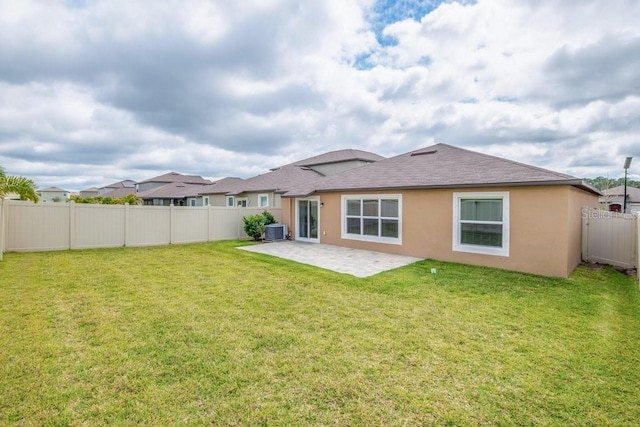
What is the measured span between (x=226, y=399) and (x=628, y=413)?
3.83 meters

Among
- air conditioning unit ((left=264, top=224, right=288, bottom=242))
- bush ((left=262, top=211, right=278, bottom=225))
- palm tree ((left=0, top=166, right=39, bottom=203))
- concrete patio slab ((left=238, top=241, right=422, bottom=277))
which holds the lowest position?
concrete patio slab ((left=238, top=241, right=422, bottom=277))

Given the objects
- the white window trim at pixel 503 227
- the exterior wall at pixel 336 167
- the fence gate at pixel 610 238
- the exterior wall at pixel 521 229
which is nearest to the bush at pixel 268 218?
the exterior wall at pixel 521 229

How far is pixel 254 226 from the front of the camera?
16109 mm

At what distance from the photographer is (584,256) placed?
11102mm

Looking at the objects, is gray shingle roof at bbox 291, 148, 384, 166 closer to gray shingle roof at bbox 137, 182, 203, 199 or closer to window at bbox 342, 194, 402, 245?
window at bbox 342, 194, 402, 245

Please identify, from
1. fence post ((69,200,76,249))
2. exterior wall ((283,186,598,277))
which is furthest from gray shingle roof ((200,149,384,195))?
fence post ((69,200,76,249))

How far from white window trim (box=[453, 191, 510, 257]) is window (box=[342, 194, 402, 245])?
2051 millimetres

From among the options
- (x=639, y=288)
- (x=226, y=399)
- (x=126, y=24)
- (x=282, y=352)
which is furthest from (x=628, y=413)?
(x=126, y=24)

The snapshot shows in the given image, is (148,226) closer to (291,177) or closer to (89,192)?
(291,177)

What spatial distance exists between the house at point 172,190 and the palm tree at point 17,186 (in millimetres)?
21576

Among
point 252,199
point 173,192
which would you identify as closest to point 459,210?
point 252,199

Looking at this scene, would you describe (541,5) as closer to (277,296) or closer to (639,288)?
(639,288)

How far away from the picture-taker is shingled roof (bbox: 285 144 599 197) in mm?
9000

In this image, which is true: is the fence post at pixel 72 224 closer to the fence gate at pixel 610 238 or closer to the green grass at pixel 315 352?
the green grass at pixel 315 352
